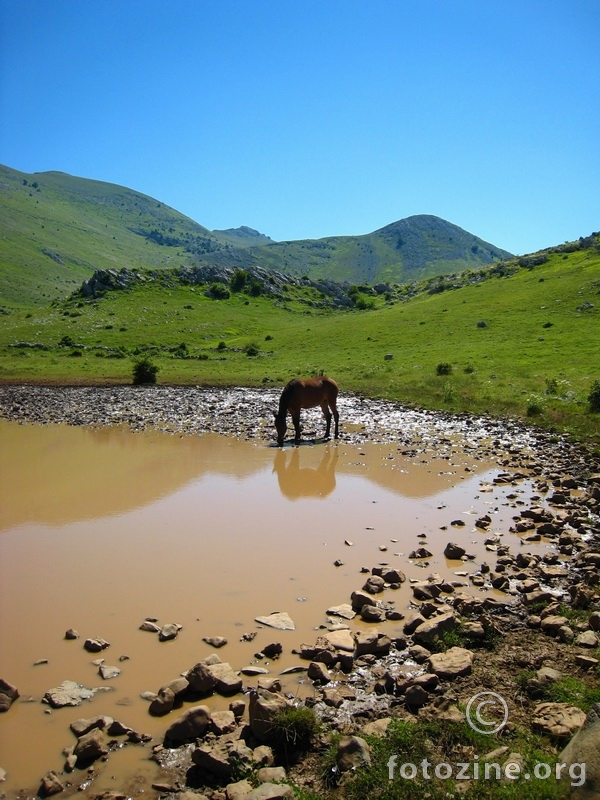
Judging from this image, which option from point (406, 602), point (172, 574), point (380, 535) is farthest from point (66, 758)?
point (380, 535)

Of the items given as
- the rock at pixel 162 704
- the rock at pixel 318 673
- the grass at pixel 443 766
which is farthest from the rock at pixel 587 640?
the rock at pixel 162 704

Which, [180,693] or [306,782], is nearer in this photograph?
[306,782]

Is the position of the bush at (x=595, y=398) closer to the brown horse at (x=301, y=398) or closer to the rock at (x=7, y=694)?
the brown horse at (x=301, y=398)

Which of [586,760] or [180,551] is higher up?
[586,760]

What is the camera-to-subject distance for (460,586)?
8.71 m

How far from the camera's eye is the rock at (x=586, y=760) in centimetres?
399

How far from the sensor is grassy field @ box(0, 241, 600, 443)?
30.2 metres

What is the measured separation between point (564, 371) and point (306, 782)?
105ft

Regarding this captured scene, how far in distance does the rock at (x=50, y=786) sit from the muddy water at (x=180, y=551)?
0.23m

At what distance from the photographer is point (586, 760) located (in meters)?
4.11

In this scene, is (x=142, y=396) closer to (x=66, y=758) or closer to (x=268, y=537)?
(x=268, y=537)

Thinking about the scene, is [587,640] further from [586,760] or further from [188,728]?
[188,728]

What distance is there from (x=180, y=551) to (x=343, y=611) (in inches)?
144

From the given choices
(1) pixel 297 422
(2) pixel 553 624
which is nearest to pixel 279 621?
(2) pixel 553 624
